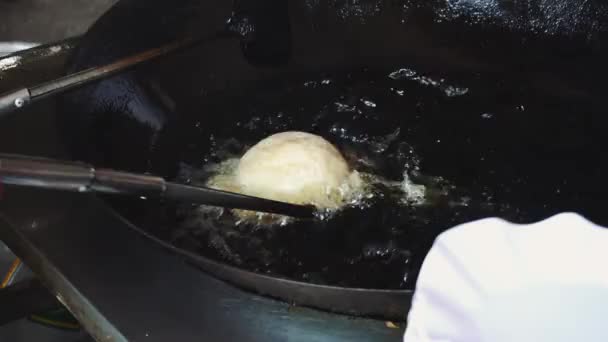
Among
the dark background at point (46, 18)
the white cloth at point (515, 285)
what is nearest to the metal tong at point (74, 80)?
the white cloth at point (515, 285)

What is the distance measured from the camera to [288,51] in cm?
177

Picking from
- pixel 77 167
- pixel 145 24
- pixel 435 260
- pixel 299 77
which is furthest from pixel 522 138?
pixel 77 167

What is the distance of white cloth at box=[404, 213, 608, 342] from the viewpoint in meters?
0.65

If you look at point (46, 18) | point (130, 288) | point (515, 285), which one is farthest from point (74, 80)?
point (46, 18)

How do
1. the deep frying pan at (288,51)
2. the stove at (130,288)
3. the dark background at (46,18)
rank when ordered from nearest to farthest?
the stove at (130,288)
the deep frying pan at (288,51)
the dark background at (46,18)

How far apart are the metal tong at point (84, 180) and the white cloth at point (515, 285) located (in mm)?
395

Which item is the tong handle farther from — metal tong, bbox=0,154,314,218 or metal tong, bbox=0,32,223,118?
metal tong, bbox=0,32,223,118

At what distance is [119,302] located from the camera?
39.9 inches

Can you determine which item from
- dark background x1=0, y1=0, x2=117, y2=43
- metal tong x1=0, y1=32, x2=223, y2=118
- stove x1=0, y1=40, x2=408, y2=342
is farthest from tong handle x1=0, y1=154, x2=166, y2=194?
dark background x1=0, y1=0, x2=117, y2=43

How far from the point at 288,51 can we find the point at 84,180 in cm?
114

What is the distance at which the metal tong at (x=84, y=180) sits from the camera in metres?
0.69

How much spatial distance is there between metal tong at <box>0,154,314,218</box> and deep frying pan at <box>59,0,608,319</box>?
441 millimetres

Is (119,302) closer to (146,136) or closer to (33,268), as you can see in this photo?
(33,268)

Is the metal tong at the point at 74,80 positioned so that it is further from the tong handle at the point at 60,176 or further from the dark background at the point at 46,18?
the dark background at the point at 46,18
